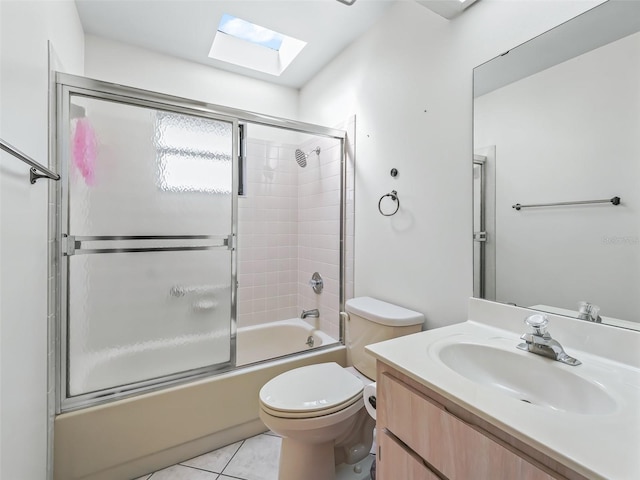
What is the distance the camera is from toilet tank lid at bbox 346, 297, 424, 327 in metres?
1.47

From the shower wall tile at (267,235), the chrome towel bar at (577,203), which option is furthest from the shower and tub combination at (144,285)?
the chrome towel bar at (577,203)

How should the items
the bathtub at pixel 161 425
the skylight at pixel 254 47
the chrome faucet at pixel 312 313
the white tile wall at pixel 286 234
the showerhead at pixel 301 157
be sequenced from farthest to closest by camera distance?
the showerhead at pixel 301 157 → the chrome faucet at pixel 312 313 → the white tile wall at pixel 286 234 → the skylight at pixel 254 47 → the bathtub at pixel 161 425

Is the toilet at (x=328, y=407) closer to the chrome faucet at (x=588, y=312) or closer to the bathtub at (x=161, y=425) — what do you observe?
the bathtub at (x=161, y=425)

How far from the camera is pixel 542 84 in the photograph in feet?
3.53

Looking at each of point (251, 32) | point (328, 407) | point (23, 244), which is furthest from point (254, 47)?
point (328, 407)

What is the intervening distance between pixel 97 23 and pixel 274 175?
1535 millimetres

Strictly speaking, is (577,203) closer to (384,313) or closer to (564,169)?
(564,169)

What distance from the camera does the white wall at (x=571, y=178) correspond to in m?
0.88

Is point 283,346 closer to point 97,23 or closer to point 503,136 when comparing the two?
point 503,136

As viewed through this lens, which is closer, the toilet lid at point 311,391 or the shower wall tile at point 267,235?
the toilet lid at point 311,391

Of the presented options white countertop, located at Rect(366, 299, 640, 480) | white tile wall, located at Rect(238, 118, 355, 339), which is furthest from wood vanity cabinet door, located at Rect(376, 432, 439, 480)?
white tile wall, located at Rect(238, 118, 355, 339)

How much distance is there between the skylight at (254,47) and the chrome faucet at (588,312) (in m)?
2.23

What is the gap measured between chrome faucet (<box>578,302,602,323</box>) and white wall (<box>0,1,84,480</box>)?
69.3 inches

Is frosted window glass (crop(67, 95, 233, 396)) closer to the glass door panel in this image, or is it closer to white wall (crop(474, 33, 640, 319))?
the glass door panel
